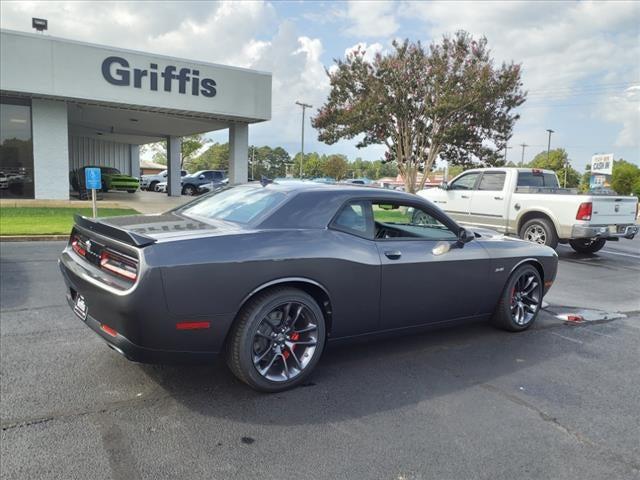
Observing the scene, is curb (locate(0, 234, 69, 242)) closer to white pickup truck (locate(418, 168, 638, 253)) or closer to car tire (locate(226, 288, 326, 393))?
car tire (locate(226, 288, 326, 393))

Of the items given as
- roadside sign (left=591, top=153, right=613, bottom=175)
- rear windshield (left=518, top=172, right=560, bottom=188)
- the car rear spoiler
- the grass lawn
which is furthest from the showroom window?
roadside sign (left=591, top=153, right=613, bottom=175)

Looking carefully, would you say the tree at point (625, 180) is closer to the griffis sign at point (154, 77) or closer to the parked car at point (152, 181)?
the parked car at point (152, 181)

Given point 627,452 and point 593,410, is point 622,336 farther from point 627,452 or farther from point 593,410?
point 627,452

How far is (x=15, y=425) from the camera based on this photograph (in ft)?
9.52

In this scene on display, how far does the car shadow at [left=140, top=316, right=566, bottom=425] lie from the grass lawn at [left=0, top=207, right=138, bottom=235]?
8821mm

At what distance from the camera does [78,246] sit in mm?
3801

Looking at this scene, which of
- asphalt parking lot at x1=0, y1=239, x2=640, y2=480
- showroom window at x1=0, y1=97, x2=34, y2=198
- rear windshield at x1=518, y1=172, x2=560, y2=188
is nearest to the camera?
asphalt parking lot at x1=0, y1=239, x2=640, y2=480

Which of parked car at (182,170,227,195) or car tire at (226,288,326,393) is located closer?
car tire at (226,288,326,393)

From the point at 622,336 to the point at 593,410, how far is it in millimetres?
2202

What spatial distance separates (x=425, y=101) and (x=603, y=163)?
2965 centimetres

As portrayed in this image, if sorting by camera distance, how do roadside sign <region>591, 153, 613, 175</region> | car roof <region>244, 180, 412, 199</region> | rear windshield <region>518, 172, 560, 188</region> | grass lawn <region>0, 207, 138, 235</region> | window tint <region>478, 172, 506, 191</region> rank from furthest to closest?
roadside sign <region>591, 153, 613, 175</region>
window tint <region>478, 172, 506, 191</region>
rear windshield <region>518, 172, 560, 188</region>
grass lawn <region>0, 207, 138, 235</region>
car roof <region>244, 180, 412, 199</region>

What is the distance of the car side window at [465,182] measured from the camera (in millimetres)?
12188

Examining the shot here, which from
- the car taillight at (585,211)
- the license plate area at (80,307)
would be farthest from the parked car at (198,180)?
the license plate area at (80,307)

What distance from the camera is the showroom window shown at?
1619 cm
